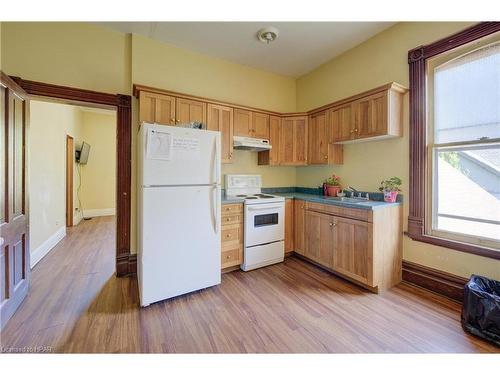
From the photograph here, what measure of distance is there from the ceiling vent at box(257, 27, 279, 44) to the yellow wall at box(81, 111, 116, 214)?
514cm

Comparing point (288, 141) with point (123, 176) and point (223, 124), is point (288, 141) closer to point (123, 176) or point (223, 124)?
point (223, 124)

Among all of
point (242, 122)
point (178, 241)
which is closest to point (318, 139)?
point (242, 122)

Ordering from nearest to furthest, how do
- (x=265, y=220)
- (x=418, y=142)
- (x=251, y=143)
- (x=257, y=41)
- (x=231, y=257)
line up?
(x=418, y=142) < (x=231, y=257) < (x=257, y=41) < (x=265, y=220) < (x=251, y=143)

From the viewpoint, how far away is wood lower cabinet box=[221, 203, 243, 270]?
270cm

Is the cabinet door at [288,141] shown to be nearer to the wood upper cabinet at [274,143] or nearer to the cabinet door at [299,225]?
the wood upper cabinet at [274,143]

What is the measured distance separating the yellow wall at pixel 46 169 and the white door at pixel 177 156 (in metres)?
2.10

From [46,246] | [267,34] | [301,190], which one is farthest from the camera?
[301,190]

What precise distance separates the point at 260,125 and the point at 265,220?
141 centimetres

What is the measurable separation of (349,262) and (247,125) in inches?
86.7

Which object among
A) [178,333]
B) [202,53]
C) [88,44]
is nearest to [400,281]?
[178,333]

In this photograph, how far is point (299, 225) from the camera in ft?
10.4

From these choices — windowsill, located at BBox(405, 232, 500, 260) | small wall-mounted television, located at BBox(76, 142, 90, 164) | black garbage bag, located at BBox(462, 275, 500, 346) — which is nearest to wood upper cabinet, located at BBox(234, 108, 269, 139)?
windowsill, located at BBox(405, 232, 500, 260)

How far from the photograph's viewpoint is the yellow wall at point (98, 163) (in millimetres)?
6098
